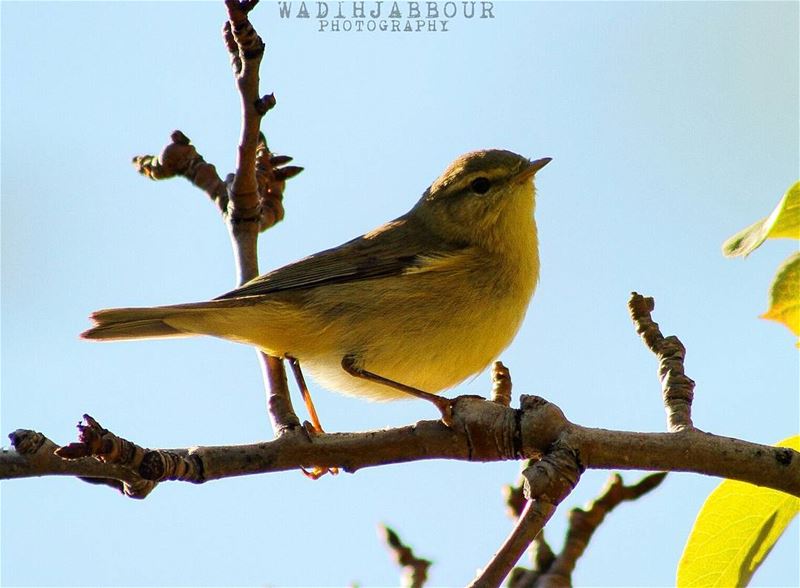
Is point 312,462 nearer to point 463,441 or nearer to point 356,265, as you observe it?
point 463,441

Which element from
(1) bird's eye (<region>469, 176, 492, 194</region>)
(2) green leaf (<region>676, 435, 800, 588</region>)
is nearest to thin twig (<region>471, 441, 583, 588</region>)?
(2) green leaf (<region>676, 435, 800, 588</region>)

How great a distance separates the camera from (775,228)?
2.02 m

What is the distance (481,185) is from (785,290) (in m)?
2.91

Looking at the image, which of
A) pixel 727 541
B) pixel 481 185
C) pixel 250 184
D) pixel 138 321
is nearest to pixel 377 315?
pixel 250 184

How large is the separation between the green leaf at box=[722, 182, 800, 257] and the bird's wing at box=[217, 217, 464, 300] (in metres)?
Answer: 2.36

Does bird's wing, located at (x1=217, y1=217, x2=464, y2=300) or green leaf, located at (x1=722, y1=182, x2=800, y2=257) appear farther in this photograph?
bird's wing, located at (x1=217, y1=217, x2=464, y2=300)

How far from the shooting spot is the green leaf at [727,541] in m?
2.37

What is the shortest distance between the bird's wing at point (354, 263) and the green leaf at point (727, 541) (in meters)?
2.20

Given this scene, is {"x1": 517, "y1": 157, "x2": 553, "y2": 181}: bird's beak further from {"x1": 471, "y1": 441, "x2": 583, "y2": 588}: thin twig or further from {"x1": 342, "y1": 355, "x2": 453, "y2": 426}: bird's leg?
{"x1": 471, "y1": 441, "x2": 583, "y2": 588}: thin twig

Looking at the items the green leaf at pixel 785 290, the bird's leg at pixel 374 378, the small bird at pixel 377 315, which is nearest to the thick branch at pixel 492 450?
the green leaf at pixel 785 290

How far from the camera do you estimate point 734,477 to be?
2.44 metres

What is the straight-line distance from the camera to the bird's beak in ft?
15.4

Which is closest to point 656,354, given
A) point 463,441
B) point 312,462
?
point 463,441

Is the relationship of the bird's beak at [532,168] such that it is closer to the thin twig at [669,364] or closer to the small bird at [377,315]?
the small bird at [377,315]
